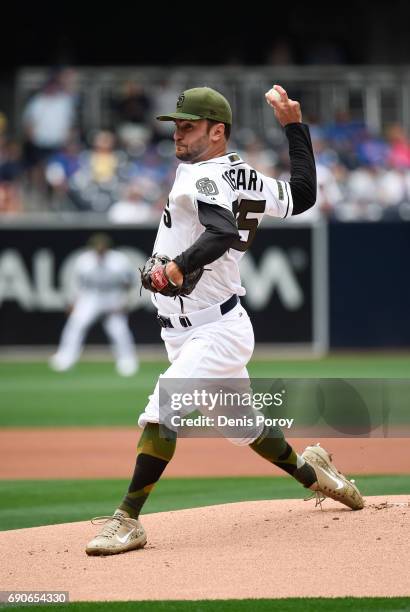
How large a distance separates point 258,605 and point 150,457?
1082mm

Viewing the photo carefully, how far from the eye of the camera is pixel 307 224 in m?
17.7

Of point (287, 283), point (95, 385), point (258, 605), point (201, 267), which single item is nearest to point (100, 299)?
point (95, 385)

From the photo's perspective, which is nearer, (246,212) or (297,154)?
(246,212)

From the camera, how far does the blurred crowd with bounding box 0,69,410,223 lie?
18281mm

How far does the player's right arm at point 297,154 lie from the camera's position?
5.81 metres

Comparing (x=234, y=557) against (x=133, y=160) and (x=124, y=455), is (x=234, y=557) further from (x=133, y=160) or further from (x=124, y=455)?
(x=133, y=160)

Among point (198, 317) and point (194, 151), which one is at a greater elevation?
point (194, 151)

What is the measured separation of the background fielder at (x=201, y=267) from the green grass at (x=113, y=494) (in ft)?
4.91

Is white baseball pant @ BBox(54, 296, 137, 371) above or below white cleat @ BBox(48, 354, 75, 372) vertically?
above

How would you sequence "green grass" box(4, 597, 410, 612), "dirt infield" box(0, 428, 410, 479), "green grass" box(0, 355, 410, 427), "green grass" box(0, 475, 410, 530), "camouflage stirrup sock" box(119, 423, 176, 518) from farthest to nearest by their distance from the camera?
"green grass" box(0, 355, 410, 427) → "dirt infield" box(0, 428, 410, 479) → "green grass" box(0, 475, 410, 530) → "camouflage stirrup sock" box(119, 423, 176, 518) → "green grass" box(4, 597, 410, 612)

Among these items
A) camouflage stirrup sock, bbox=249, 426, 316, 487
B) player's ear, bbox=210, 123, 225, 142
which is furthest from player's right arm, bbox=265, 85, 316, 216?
camouflage stirrup sock, bbox=249, 426, 316, 487

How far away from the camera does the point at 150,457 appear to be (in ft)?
17.7

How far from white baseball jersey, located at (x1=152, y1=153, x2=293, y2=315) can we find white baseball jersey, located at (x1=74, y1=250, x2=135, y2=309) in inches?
428

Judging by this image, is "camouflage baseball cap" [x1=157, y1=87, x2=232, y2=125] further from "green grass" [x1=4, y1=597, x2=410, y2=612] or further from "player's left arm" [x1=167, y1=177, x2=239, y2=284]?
"green grass" [x1=4, y1=597, x2=410, y2=612]
